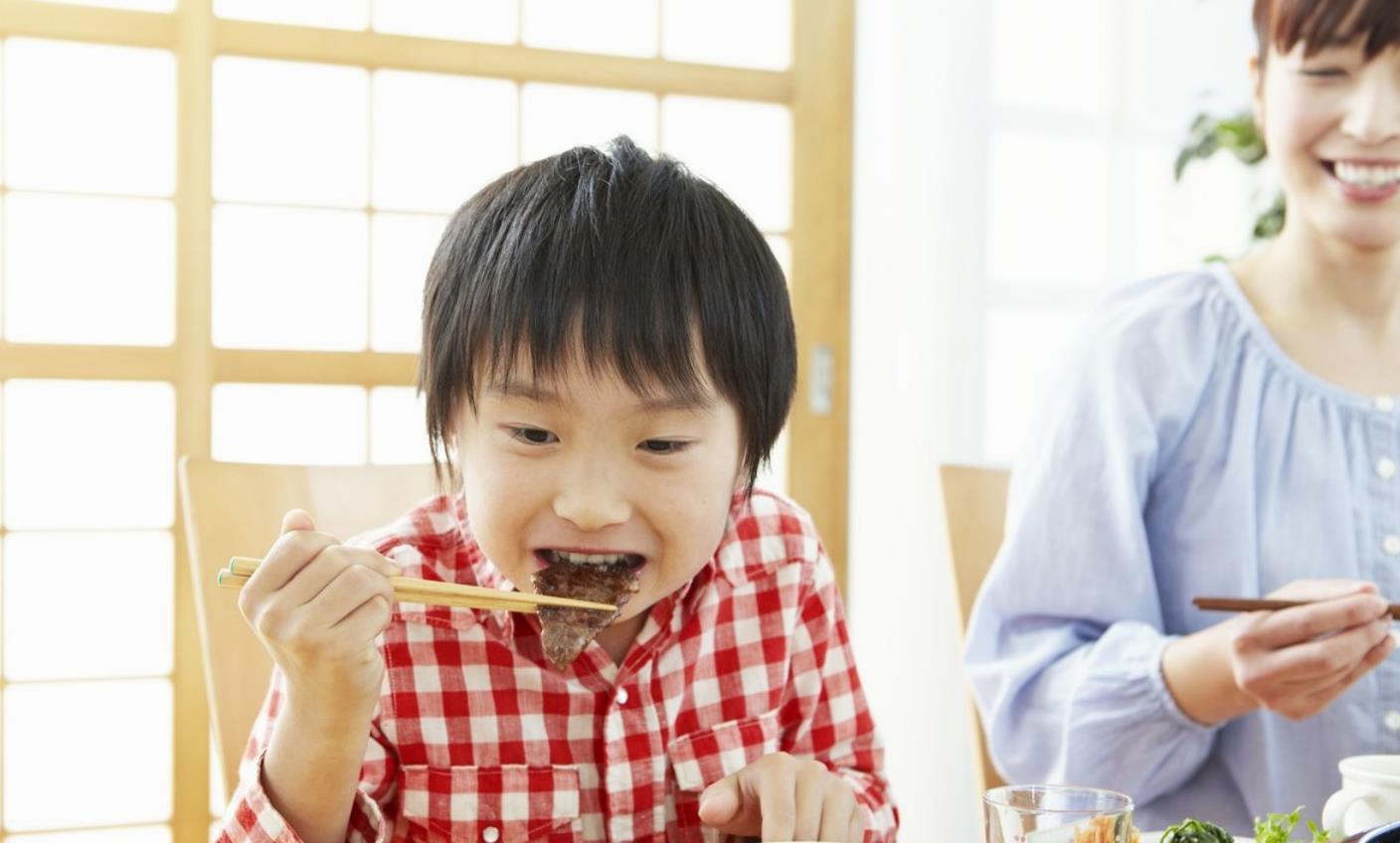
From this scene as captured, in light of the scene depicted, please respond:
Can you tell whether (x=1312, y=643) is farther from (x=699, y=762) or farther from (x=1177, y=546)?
(x=699, y=762)

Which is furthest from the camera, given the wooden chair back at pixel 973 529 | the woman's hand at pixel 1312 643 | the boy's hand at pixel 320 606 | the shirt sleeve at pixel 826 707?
the wooden chair back at pixel 973 529

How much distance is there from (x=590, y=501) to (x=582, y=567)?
0.30 feet

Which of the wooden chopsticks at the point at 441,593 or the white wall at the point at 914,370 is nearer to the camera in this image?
the wooden chopsticks at the point at 441,593

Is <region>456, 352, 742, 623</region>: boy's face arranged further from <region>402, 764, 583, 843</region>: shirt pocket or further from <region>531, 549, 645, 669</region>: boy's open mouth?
<region>402, 764, 583, 843</region>: shirt pocket

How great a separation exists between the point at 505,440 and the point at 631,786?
35 cm

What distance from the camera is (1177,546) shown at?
1.44 m

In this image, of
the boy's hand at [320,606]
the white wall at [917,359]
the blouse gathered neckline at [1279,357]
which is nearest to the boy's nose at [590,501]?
the boy's hand at [320,606]

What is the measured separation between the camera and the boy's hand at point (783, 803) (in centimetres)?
99

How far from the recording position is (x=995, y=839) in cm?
79

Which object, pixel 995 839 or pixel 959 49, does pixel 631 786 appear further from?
pixel 959 49

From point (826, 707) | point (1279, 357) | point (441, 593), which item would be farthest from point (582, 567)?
point (1279, 357)

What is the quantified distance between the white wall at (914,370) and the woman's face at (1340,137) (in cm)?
154

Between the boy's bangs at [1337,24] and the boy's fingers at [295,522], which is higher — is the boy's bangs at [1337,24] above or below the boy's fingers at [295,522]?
above

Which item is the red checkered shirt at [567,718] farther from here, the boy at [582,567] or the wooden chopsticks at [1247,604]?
the wooden chopsticks at [1247,604]
